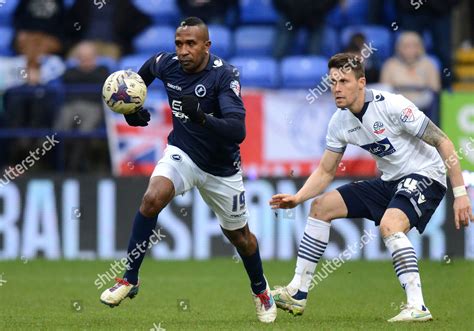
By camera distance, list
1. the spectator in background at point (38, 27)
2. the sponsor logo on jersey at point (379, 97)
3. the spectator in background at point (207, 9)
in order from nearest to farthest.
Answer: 1. the sponsor logo on jersey at point (379, 97)
2. the spectator in background at point (38, 27)
3. the spectator in background at point (207, 9)

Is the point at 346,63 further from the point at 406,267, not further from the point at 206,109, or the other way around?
the point at 406,267

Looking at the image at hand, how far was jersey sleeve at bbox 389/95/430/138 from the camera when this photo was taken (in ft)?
30.4

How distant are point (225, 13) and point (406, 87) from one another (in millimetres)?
4330

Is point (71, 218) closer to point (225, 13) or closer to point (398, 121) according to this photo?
point (225, 13)

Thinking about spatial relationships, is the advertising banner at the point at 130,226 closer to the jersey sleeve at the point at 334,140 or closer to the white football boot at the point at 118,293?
the jersey sleeve at the point at 334,140

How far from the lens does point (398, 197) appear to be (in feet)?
30.9

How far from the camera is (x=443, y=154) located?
29.9ft

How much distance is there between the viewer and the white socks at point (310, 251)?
9.70m

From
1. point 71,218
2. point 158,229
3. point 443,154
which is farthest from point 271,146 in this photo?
point 443,154
